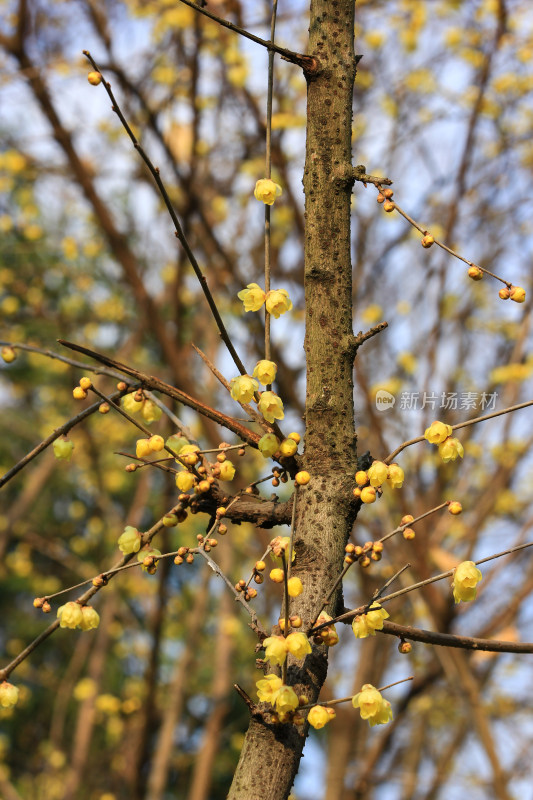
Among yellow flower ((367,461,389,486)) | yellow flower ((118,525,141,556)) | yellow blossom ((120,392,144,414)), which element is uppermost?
yellow blossom ((120,392,144,414))

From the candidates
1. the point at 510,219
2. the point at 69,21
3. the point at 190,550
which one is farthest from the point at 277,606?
the point at 190,550

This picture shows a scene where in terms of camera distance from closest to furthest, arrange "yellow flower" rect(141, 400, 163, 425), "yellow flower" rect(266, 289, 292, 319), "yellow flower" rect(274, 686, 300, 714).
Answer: "yellow flower" rect(274, 686, 300, 714) < "yellow flower" rect(266, 289, 292, 319) < "yellow flower" rect(141, 400, 163, 425)

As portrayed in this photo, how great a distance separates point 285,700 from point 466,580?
31 centimetres

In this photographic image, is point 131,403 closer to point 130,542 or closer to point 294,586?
point 130,542

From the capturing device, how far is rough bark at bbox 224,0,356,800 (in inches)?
40.5

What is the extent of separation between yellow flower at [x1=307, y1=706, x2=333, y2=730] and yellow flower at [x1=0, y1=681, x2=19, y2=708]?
447 millimetres

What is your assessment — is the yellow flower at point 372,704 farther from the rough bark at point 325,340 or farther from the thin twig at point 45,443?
the thin twig at point 45,443

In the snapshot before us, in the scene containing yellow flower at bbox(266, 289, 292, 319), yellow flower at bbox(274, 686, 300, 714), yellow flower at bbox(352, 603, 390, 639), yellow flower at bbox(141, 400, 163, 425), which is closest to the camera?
yellow flower at bbox(274, 686, 300, 714)

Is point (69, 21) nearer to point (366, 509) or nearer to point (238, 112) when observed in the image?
point (238, 112)

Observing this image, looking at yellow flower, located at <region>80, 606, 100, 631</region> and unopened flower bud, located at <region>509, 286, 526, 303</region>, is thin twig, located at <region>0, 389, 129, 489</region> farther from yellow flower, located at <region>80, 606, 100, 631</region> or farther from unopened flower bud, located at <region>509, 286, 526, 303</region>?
unopened flower bud, located at <region>509, 286, 526, 303</region>

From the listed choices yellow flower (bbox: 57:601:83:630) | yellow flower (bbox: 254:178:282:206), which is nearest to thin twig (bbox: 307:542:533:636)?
yellow flower (bbox: 57:601:83:630)

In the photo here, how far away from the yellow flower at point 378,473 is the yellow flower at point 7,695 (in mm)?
601

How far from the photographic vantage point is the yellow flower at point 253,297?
114cm

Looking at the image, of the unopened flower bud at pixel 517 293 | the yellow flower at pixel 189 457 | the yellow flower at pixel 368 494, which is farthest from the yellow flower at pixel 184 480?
the unopened flower bud at pixel 517 293
